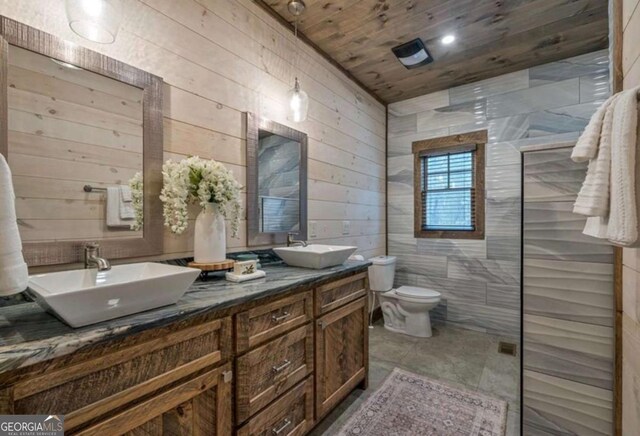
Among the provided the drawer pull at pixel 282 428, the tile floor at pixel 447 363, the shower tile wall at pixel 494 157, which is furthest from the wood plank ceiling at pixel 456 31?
the tile floor at pixel 447 363

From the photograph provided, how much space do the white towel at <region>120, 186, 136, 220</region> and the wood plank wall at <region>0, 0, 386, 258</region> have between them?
0.23 meters

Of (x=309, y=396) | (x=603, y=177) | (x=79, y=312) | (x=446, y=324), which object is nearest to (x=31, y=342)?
(x=79, y=312)

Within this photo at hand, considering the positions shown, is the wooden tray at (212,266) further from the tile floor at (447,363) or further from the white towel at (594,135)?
the white towel at (594,135)

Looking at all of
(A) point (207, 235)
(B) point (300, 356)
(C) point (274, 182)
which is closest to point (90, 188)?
(A) point (207, 235)

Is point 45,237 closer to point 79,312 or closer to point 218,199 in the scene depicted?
point 79,312

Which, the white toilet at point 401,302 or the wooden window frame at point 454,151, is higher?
the wooden window frame at point 454,151

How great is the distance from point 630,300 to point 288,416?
1.53 metres

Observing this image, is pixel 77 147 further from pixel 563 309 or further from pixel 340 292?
pixel 563 309

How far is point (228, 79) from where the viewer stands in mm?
1776

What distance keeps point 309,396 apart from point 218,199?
43.8 inches

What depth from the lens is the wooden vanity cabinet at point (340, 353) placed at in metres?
1.59

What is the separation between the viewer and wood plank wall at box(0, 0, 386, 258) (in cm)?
139

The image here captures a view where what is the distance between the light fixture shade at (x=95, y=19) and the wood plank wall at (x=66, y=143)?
0.15m

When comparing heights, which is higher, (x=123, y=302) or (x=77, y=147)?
(x=77, y=147)
